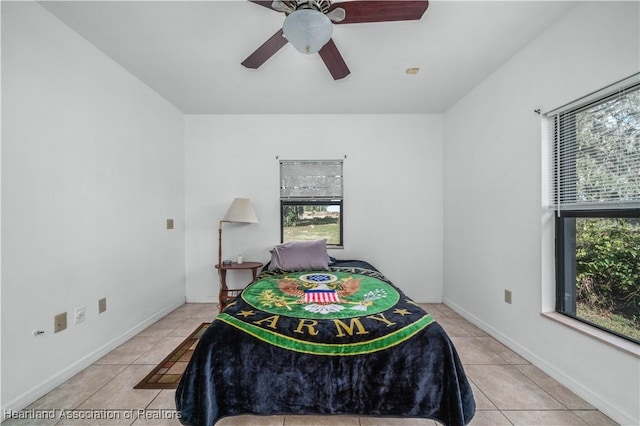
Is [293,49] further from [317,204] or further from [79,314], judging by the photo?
[79,314]

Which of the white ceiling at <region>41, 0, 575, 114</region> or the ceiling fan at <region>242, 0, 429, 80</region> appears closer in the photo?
the ceiling fan at <region>242, 0, 429, 80</region>

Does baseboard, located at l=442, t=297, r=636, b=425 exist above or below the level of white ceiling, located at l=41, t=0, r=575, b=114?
below

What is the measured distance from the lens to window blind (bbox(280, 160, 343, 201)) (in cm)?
364

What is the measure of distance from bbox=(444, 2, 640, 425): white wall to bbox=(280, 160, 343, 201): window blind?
4.67ft

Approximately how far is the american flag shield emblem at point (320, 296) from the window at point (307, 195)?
60.3 inches

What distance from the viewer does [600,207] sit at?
67.6 inches

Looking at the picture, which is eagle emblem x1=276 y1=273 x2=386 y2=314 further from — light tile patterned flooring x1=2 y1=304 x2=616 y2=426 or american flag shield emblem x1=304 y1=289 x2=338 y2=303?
light tile patterned flooring x1=2 y1=304 x2=616 y2=426

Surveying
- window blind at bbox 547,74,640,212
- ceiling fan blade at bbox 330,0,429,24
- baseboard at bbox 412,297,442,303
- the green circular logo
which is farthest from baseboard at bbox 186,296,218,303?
window blind at bbox 547,74,640,212

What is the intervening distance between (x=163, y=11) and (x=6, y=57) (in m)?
0.93

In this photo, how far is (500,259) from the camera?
2.51 metres

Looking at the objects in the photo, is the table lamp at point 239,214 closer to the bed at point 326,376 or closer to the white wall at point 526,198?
the bed at point 326,376

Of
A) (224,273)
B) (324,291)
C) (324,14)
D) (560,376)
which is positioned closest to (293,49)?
(324,14)

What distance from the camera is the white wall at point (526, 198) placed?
1.57 m

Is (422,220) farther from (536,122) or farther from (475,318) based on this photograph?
(536,122)
